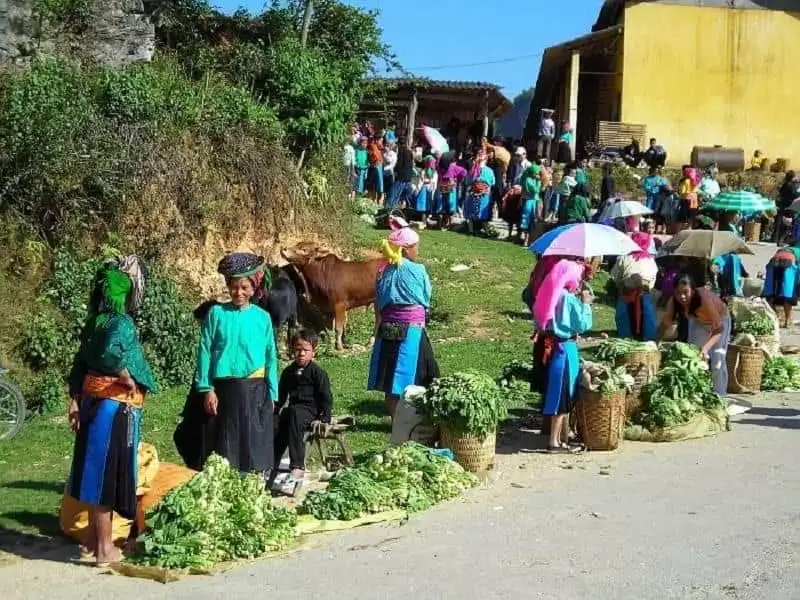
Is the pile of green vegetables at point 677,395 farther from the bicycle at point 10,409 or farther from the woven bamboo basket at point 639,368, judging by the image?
the bicycle at point 10,409

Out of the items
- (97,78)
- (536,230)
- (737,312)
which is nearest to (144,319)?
(97,78)

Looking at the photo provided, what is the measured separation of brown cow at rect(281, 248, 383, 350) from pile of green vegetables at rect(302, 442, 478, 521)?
7.28 m

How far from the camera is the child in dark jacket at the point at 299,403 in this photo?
8.91 m

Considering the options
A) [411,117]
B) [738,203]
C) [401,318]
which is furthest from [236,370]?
[411,117]

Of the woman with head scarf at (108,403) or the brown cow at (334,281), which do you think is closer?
the woman with head scarf at (108,403)

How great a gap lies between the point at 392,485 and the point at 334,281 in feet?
26.2

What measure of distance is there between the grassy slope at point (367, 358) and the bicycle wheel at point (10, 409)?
129 millimetres

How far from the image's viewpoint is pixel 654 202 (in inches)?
1086

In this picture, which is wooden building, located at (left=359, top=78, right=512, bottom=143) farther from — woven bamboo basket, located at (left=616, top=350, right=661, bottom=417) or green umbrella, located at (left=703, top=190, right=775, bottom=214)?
woven bamboo basket, located at (left=616, top=350, right=661, bottom=417)

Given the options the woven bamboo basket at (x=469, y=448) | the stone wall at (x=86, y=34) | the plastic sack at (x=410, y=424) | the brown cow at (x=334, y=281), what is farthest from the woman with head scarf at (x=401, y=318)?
the stone wall at (x=86, y=34)

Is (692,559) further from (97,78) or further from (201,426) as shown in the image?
(97,78)

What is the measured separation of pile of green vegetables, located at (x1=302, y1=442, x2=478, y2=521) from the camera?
808cm

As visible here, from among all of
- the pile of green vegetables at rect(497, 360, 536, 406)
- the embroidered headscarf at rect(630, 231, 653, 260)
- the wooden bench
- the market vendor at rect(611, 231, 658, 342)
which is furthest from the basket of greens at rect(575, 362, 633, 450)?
the embroidered headscarf at rect(630, 231, 653, 260)

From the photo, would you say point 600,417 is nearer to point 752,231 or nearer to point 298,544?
point 298,544
